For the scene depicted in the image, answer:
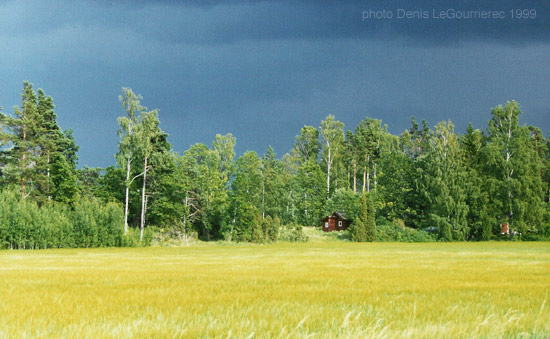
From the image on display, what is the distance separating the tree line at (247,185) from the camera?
5059 centimetres

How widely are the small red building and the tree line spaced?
1.48 m

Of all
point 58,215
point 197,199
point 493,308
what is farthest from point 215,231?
point 493,308

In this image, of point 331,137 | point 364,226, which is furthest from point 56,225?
point 331,137

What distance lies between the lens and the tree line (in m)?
50.6

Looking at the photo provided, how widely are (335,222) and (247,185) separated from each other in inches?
658

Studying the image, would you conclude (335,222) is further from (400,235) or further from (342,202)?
(400,235)

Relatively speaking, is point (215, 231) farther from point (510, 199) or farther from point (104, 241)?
point (510, 199)

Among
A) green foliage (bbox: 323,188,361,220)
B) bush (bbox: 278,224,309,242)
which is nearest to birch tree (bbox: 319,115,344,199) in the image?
green foliage (bbox: 323,188,361,220)

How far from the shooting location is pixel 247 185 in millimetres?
62562

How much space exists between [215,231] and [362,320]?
60.9 metres

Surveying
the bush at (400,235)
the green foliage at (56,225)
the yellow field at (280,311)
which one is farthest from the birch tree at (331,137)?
the yellow field at (280,311)

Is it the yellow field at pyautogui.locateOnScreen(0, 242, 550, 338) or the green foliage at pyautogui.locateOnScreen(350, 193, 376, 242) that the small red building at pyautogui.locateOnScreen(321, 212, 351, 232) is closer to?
the green foliage at pyautogui.locateOnScreen(350, 193, 376, 242)

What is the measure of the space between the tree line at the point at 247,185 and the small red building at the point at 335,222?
1.48 meters

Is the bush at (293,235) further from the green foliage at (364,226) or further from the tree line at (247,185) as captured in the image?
the green foliage at (364,226)
